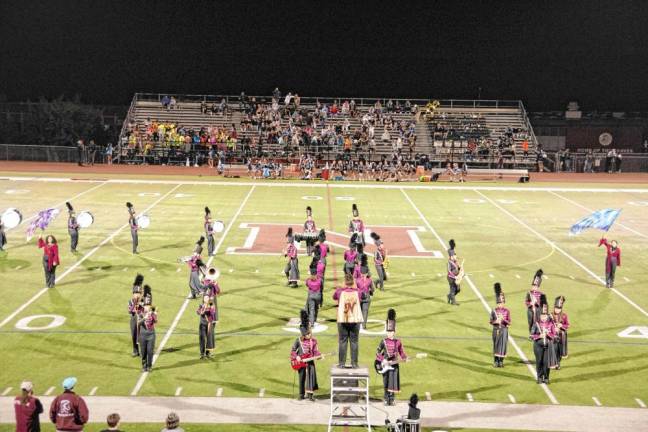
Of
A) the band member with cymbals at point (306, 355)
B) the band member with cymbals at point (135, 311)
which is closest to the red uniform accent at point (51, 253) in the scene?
the band member with cymbals at point (135, 311)

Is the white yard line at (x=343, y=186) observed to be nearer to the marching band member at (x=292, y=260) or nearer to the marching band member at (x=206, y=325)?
the marching band member at (x=292, y=260)

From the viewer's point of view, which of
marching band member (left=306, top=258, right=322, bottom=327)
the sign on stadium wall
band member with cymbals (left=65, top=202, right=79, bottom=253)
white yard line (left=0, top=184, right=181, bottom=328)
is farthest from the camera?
the sign on stadium wall

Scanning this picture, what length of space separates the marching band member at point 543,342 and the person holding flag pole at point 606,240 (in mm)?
7821

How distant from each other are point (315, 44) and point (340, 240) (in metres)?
39.2

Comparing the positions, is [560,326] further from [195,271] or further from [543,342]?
[195,271]

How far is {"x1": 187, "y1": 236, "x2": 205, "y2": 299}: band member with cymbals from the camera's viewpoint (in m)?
18.0

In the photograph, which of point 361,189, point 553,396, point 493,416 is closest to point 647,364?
point 553,396

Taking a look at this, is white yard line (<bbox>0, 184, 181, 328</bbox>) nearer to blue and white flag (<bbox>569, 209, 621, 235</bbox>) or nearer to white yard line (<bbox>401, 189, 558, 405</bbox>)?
white yard line (<bbox>401, 189, 558, 405</bbox>)

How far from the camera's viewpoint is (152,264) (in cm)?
2267

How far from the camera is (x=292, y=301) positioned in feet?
62.7

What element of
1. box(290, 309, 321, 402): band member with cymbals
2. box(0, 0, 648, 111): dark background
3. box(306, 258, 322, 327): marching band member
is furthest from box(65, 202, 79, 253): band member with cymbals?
box(0, 0, 648, 111): dark background

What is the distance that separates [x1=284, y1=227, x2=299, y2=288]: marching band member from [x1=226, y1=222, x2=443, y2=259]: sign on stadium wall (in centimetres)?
415

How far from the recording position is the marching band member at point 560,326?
46.0 feet

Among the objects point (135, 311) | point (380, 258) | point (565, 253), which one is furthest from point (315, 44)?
point (135, 311)
